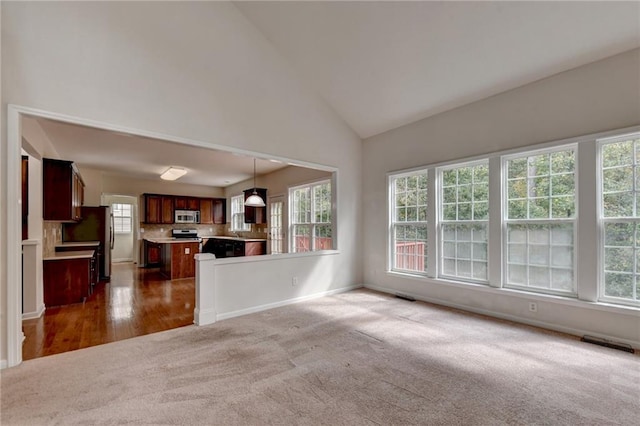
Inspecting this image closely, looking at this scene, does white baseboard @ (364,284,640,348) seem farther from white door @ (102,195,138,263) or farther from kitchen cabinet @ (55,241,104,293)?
white door @ (102,195,138,263)

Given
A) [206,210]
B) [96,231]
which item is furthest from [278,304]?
[206,210]

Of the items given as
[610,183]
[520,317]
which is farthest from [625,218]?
[520,317]

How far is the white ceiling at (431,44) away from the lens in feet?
9.13

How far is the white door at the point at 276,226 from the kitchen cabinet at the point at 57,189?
13.4 feet

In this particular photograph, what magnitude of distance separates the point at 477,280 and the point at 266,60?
4345 millimetres

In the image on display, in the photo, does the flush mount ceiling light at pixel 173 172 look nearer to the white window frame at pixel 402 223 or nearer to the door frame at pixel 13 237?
the door frame at pixel 13 237

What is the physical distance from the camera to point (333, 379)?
2301mm

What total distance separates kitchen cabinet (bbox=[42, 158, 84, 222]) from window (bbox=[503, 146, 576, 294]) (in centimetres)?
651

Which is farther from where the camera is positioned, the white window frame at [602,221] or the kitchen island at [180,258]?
the kitchen island at [180,258]

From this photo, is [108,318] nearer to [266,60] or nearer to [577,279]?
[266,60]

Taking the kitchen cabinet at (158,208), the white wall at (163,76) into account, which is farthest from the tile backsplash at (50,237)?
the white wall at (163,76)

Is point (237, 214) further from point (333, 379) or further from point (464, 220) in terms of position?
point (333, 379)

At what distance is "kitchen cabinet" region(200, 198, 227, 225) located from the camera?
9537mm

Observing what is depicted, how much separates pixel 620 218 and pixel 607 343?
1.27 metres
